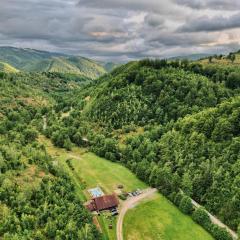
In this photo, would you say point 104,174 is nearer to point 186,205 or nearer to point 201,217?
point 186,205

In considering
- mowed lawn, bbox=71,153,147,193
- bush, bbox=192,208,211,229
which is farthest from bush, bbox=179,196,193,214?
mowed lawn, bbox=71,153,147,193

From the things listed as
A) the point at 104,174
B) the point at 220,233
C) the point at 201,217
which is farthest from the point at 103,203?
the point at 220,233

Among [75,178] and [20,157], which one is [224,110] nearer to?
[75,178]

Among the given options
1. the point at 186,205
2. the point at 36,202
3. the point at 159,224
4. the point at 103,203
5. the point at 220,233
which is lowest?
the point at 159,224

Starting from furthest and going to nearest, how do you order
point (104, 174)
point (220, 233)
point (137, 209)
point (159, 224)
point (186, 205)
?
1. point (104, 174)
2. point (137, 209)
3. point (186, 205)
4. point (159, 224)
5. point (220, 233)

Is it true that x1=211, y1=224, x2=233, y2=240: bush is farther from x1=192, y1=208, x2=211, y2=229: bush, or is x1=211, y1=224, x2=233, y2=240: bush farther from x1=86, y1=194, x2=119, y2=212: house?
x1=86, y1=194, x2=119, y2=212: house
